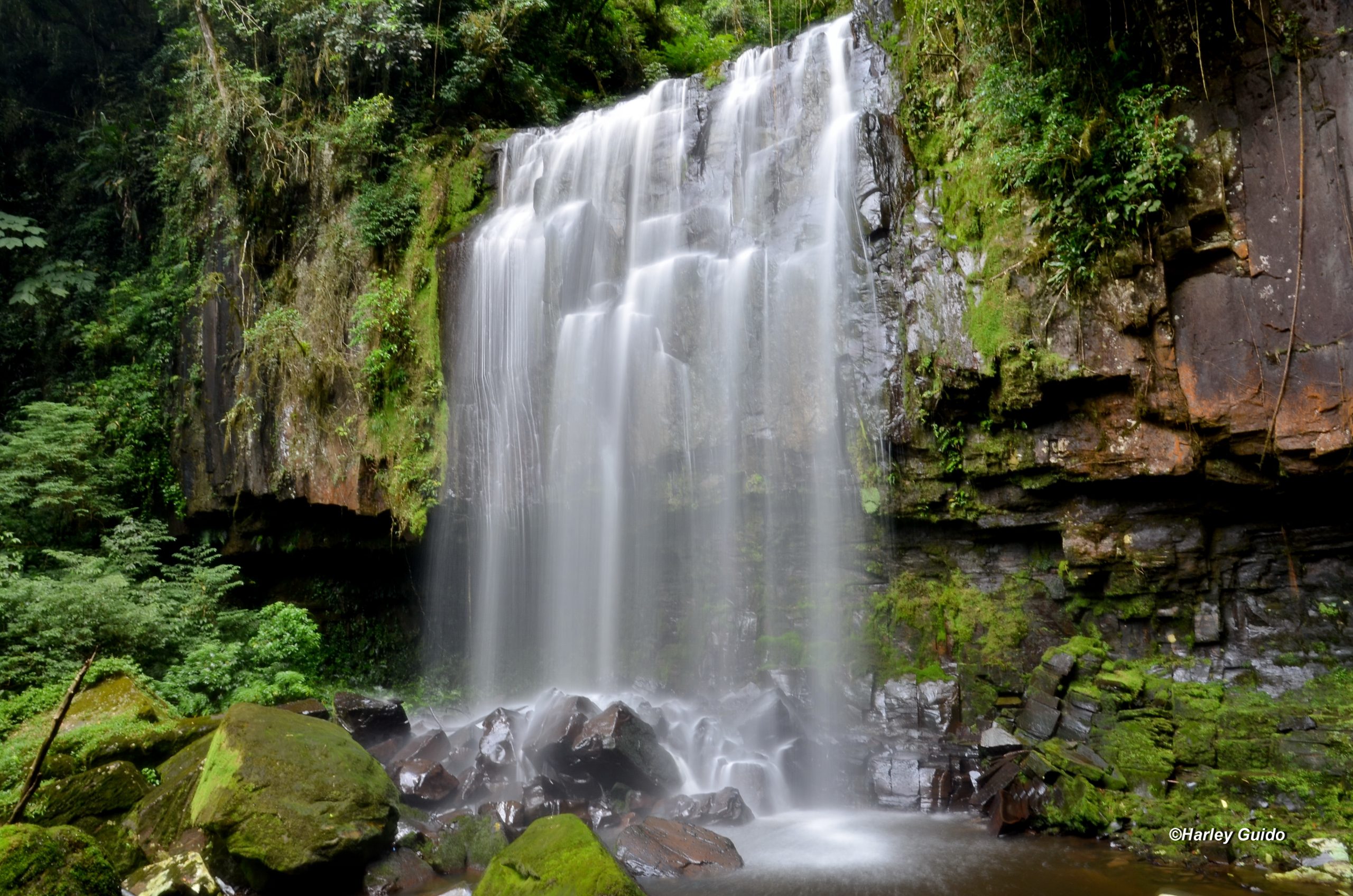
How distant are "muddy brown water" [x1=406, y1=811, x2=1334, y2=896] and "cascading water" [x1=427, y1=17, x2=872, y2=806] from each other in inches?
88.9

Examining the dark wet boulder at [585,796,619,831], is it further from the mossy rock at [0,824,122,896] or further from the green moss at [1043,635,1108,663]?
the green moss at [1043,635,1108,663]

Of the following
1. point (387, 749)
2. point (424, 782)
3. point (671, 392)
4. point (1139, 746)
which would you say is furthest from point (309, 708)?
point (1139, 746)

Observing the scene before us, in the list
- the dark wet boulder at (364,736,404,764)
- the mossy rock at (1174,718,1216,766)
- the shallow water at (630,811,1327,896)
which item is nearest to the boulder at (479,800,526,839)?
the shallow water at (630,811,1327,896)

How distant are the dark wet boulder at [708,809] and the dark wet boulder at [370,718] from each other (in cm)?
349

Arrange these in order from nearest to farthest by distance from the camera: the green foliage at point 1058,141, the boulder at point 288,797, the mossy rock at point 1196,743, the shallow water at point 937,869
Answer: the boulder at point 288,797 → the shallow water at point 937,869 → the mossy rock at point 1196,743 → the green foliage at point 1058,141

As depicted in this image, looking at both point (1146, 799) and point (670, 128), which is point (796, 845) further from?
point (670, 128)

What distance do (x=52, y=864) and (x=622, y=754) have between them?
4.95 m

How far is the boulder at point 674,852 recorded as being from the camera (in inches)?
248

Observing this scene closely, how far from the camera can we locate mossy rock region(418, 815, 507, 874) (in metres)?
6.38

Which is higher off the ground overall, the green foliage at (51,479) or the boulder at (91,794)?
the green foliage at (51,479)

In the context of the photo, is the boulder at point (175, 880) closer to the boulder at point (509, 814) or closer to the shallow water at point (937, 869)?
the boulder at point (509, 814)

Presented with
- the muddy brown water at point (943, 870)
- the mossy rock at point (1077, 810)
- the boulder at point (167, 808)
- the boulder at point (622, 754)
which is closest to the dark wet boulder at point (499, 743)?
the boulder at point (622, 754)

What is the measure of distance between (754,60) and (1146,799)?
1080cm

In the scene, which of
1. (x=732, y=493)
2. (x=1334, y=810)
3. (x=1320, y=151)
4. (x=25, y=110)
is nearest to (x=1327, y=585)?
(x=1334, y=810)
